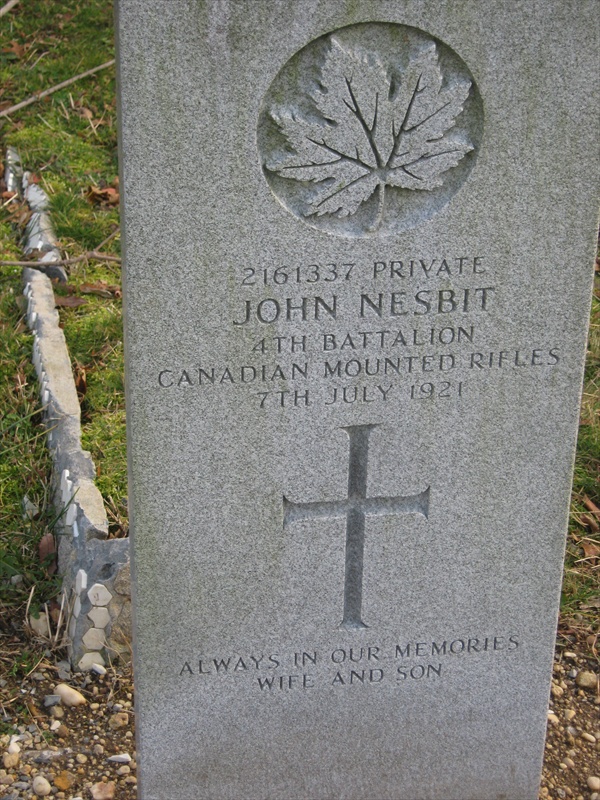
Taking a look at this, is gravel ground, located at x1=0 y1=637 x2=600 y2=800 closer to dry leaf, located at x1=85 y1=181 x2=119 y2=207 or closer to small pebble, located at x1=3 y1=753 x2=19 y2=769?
small pebble, located at x1=3 y1=753 x2=19 y2=769

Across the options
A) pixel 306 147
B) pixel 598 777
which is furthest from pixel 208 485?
pixel 598 777

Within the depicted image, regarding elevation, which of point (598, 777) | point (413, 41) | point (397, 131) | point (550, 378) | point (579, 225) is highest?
point (413, 41)

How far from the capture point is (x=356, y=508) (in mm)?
2734

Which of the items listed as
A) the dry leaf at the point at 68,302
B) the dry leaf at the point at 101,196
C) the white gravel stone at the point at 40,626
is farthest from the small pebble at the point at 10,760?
the dry leaf at the point at 101,196

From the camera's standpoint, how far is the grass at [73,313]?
3.82m

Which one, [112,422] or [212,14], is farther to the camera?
[112,422]

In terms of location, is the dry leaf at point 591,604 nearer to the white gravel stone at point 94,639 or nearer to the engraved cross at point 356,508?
the engraved cross at point 356,508

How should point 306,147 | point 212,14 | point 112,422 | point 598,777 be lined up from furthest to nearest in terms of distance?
point 112,422
point 598,777
point 306,147
point 212,14

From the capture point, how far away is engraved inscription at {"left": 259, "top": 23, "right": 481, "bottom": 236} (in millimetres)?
2262

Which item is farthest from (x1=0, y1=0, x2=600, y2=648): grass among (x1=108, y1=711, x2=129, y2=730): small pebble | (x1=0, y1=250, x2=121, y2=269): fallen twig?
(x1=108, y1=711, x2=129, y2=730): small pebble

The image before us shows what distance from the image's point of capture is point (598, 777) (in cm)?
320

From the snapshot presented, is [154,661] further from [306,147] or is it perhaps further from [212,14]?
[212,14]

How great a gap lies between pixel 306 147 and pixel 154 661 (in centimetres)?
133

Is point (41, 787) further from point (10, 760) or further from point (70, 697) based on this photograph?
point (70, 697)
